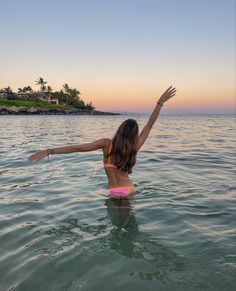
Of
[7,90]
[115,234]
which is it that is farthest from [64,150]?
[7,90]

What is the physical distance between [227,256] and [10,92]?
156184mm

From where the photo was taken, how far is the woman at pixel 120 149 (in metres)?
5.32

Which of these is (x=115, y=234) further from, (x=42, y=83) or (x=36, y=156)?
(x=42, y=83)

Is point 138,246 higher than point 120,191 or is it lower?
lower

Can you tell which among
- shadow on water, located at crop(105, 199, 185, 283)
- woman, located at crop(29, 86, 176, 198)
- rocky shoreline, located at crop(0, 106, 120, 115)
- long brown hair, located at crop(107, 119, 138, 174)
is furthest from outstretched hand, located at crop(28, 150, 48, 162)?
rocky shoreline, located at crop(0, 106, 120, 115)

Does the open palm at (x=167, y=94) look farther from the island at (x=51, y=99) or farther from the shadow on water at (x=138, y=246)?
the island at (x=51, y=99)

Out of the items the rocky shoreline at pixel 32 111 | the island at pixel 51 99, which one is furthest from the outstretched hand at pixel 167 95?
the island at pixel 51 99

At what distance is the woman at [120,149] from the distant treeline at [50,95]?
5818 inches

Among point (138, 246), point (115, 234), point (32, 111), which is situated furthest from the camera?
point (32, 111)

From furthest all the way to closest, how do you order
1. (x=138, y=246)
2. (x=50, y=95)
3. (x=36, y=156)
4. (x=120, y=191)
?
(x=50, y=95) < (x=120, y=191) < (x=36, y=156) < (x=138, y=246)

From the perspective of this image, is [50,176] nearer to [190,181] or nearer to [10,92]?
[190,181]

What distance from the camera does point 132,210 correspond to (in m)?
→ 6.67

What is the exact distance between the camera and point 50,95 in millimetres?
160375

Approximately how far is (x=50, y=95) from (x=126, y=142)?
160 metres
